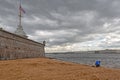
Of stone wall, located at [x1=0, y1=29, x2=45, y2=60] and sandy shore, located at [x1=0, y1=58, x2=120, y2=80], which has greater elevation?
stone wall, located at [x1=0, y1=29, x2=45, y2=60]

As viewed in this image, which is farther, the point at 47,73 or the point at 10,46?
the point at 10,46

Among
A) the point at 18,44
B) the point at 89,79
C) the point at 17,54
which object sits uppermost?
the point at 18,44

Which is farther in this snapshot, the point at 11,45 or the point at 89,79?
the point at 11,45

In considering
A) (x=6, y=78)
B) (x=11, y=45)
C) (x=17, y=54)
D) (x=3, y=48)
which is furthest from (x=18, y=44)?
(x=6, y=78)

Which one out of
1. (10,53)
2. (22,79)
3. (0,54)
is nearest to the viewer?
(22,79)

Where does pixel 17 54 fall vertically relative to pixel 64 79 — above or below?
above

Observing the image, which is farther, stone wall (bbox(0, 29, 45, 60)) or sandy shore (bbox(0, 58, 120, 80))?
stone wall (bbox(0, 29, 45, 60))

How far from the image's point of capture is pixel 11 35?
24.7 meters

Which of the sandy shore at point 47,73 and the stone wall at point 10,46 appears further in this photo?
the stone wall at point 10,46

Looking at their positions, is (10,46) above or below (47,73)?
above

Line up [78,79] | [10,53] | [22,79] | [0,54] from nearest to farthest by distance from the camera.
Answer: [22,79], [78,79], [0,54], [10,53]

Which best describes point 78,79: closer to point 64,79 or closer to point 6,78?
point 64,79

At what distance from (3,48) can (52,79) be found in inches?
551

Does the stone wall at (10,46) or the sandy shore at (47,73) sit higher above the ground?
the stone wall at (10,46)
